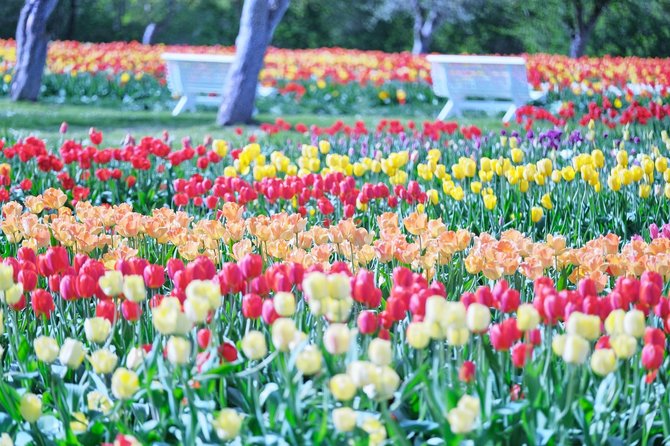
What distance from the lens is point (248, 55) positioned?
11.3 metres

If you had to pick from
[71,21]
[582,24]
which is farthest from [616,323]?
[71,21]

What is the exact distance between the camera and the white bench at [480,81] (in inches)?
503

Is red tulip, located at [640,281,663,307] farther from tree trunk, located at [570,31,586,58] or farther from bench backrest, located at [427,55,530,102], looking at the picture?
tree trunk, located at [570,31,586,58]

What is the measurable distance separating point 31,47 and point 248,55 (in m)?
3.64

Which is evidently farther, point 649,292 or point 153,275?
point 153,275

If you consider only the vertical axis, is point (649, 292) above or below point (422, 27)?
above

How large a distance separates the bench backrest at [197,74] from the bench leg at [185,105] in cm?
15

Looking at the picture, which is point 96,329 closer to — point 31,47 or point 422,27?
point 31,47

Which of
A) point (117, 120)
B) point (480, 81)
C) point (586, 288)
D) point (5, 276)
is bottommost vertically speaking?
point (117, 120)

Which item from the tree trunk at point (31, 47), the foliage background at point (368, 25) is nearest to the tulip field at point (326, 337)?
the tree trunk at point (31, 47)

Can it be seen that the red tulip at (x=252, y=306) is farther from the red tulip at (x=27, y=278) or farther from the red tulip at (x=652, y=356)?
the red tulip at (x=652, y=356)

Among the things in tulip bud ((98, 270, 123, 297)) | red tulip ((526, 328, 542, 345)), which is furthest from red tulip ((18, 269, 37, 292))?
red tulip ((526, 328, 542, 345))

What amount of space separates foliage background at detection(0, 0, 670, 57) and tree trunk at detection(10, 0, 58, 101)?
12.2 m

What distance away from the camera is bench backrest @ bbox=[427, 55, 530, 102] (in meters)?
12.8
